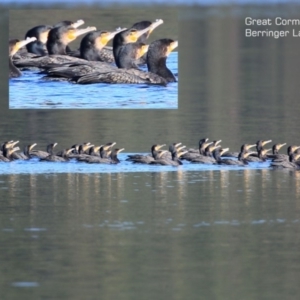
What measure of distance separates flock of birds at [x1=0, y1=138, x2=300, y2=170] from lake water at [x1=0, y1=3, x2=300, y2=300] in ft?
0.67

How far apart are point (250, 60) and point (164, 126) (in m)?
9.91

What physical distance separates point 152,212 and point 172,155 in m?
3.48

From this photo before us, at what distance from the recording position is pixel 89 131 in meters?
21.2

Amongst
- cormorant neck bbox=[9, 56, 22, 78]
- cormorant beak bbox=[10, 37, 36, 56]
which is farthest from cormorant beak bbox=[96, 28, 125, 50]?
cormorant neck bbox=[9, 56, 22, 78]

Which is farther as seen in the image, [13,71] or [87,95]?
[13,71]

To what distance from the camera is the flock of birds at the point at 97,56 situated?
19531 mm

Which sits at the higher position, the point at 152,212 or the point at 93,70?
the point at 93,70

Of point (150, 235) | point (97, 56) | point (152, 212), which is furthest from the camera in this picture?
point (97, 56)

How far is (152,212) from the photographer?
15.2 meters

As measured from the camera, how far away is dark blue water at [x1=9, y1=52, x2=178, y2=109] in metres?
19.7

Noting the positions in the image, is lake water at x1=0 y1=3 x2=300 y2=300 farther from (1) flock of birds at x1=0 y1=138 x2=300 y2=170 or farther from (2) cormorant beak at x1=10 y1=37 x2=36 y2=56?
(2) cormorant beak at x1=10 y1=37 x2=36 y2=56

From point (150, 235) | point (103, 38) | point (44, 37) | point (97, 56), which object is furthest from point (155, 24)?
point (150, 235)

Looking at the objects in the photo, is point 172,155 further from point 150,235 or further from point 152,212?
point 150,235

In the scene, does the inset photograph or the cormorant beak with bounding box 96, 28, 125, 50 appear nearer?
the inset photograph
